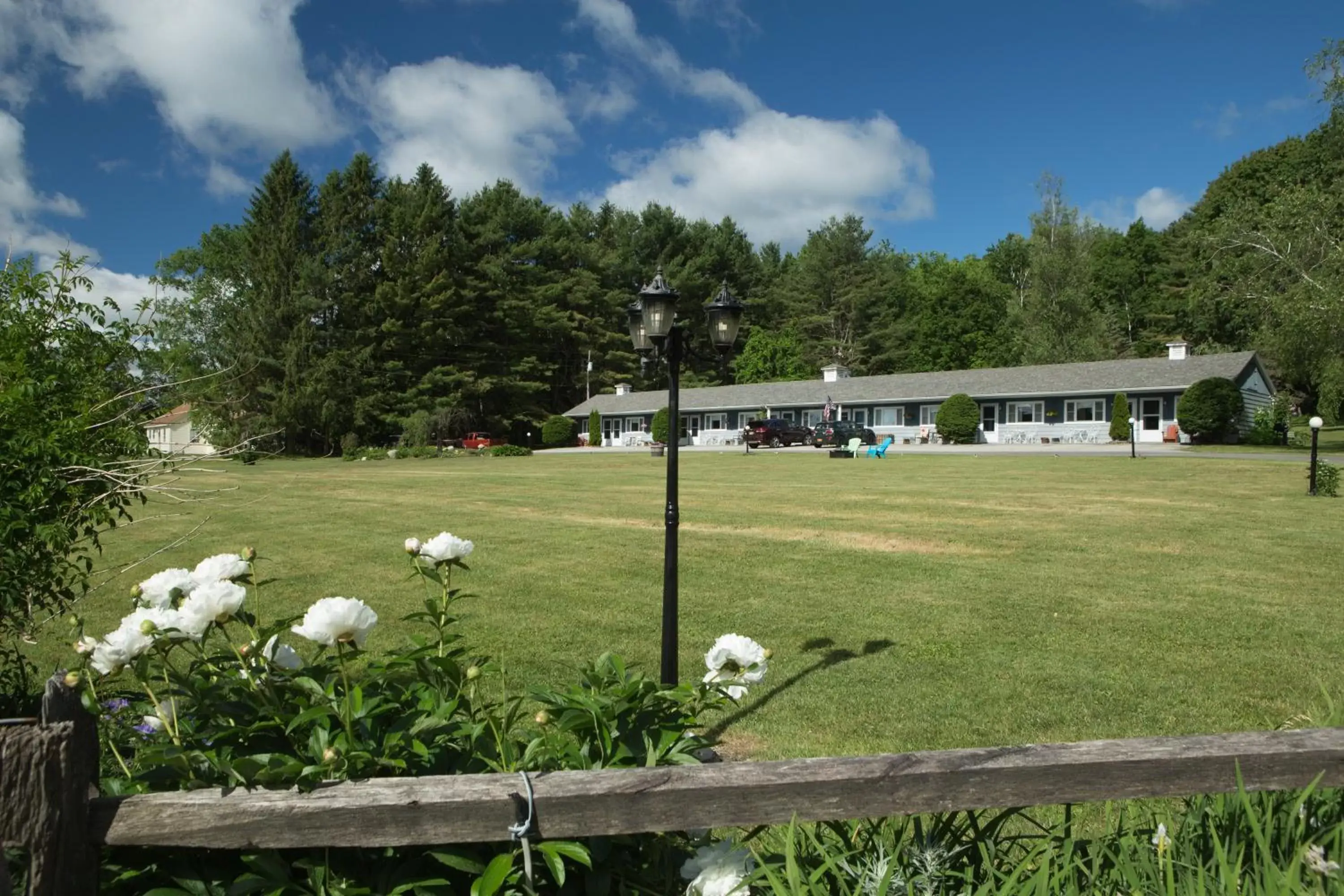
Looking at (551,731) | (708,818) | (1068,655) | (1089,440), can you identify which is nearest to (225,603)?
(551,731)

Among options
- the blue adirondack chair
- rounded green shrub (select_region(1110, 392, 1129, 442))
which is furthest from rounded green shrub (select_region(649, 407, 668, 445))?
rounded green shrub (select_region(1110, 392, 1129, 442))

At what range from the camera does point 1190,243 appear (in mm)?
50688

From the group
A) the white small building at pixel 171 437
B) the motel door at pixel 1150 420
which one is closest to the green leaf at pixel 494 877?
the white small building at pixel 171 437

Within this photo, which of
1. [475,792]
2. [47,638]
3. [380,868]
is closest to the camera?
[475,792]

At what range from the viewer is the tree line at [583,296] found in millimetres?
48125

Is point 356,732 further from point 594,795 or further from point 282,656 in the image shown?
point 594,795

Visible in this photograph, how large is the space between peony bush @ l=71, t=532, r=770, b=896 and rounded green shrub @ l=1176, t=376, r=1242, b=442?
38664 mm

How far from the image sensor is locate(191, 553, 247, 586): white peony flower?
2168mm

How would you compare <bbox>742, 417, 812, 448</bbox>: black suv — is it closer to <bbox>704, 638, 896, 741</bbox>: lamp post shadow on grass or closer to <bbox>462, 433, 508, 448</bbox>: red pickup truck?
<bbox>462, 433, 508, 448</bbox>: red pickup truck

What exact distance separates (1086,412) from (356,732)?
45377 millimetres

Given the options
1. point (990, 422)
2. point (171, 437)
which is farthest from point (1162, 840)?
point (990, 422)

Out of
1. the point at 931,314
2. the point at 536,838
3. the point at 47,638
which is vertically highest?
the point at 931,314

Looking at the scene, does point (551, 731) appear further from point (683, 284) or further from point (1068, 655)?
point (683, 284)

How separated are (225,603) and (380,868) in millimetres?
690
